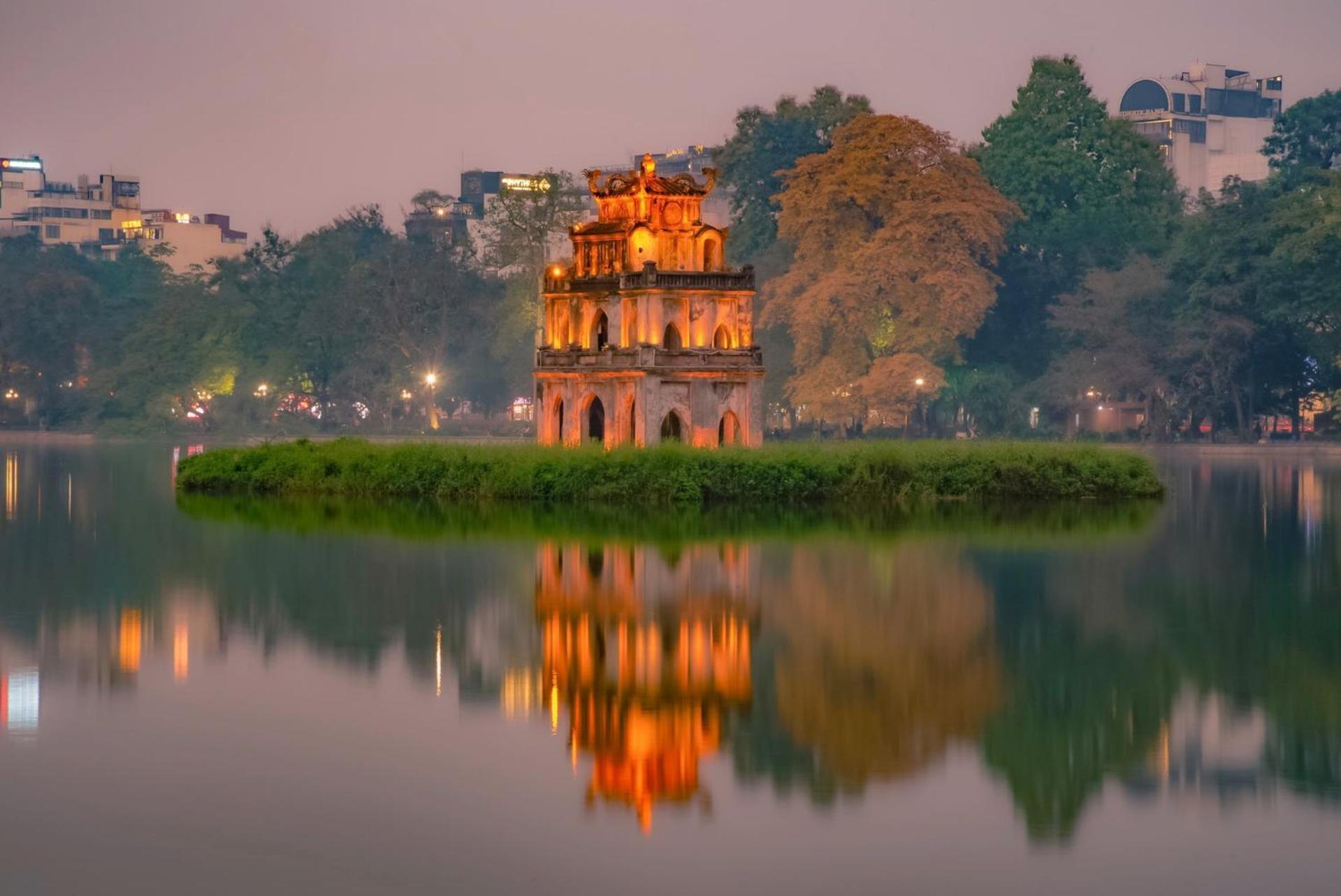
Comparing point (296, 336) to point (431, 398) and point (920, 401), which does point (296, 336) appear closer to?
point (431, 398)

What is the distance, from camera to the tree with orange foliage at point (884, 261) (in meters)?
81.8

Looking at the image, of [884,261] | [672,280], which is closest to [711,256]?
[672,280]

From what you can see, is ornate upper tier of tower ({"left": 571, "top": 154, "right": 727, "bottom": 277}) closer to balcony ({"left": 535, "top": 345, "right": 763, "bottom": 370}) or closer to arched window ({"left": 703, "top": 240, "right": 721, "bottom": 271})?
arched window ({"left": 703, "top": 240, "right": 721, "bottom": 271})

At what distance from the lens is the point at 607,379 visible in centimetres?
5375

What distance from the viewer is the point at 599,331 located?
56062mm

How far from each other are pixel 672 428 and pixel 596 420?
9.48 ft

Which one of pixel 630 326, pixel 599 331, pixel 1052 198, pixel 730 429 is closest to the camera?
pixel 630 326

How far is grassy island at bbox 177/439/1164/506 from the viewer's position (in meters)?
47.2

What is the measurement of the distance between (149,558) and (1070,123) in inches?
2907

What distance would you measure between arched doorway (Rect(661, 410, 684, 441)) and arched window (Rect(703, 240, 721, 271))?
4564 mm

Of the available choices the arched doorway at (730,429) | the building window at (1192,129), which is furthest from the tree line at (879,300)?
the building window at (1192,129)

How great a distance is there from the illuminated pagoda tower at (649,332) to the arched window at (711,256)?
0.03 m

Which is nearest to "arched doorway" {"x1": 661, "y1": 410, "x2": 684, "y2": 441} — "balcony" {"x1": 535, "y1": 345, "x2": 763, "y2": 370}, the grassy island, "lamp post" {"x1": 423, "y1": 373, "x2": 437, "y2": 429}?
"balcony" {"x1": 535, "y1": 345, "x2": 763, "y2": 370}

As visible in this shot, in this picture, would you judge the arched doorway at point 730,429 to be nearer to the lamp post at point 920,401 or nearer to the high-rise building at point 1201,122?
the lamp post at point 920,401
